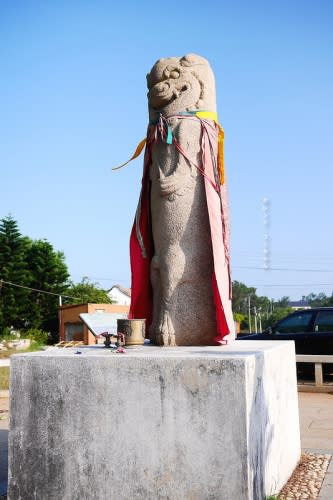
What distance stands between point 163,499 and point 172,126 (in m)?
2.91

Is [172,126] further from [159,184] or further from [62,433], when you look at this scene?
[62,433]

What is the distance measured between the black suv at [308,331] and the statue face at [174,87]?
20.6 feet

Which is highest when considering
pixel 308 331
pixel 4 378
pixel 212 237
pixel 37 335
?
pixel 212 237

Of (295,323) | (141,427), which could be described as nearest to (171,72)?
(141,427)

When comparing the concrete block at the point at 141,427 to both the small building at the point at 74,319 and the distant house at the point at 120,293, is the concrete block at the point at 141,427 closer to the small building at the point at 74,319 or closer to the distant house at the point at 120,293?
the small building at the point at 74,319

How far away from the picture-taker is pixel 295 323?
1070cm

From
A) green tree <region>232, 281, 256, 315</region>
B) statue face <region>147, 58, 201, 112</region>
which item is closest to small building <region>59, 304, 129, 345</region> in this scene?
statue face <region>147, 58, 201, 112</region>

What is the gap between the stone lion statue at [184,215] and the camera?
4656mm

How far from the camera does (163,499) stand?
3475 mm

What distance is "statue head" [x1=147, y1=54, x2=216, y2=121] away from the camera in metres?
4.97

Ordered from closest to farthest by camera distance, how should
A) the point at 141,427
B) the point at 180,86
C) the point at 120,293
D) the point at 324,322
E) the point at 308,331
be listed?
the point at 141,427
the point at 180,86
the point at 324,322
the point at 308,331
the point at 120,293

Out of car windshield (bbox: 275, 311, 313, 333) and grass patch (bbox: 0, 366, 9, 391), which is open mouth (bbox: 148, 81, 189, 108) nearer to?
car windshield (bbox: 275, 311, 313, 333)

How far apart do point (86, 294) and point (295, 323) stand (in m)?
28.4

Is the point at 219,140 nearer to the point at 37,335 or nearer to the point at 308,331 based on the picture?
the point at 308,331
